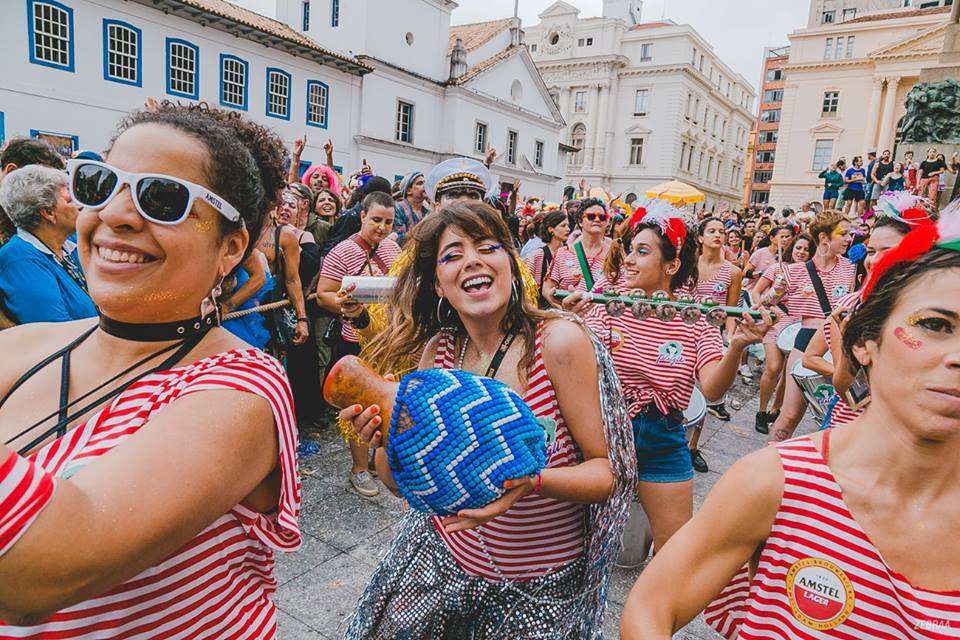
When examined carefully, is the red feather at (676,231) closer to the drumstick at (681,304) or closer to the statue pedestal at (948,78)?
the drumstick at (681,304)

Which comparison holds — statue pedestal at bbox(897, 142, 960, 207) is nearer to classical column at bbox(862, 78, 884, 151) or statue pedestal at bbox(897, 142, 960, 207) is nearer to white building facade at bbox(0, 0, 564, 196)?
white building facade at bbox(0, 0, 564, 196)

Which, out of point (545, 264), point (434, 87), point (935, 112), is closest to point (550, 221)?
point (545, 264)

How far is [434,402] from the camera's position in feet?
4.44

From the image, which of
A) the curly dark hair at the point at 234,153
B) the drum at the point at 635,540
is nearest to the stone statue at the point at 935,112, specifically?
the drum at the point at 635,540

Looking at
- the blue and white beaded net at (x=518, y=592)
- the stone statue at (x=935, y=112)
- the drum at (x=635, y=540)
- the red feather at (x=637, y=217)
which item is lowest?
the drum at (x=635, y=540)

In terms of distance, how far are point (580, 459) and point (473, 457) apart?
725 mm

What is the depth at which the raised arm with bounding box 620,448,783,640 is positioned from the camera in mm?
1246

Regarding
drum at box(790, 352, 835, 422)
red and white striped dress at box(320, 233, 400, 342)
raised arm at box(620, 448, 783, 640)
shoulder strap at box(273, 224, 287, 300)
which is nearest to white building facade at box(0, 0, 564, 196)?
shoulder strap at box(273, 224, 287, 300)

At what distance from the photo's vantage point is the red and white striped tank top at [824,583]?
3.73ft

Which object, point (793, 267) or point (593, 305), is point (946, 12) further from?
point (593, 305)

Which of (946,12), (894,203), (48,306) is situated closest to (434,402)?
(894,203)

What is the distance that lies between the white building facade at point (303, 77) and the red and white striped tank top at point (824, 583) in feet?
60.0

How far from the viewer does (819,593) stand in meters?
1.20

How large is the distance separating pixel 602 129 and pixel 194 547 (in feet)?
188
